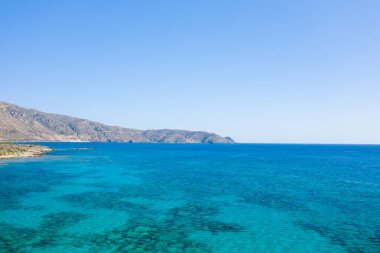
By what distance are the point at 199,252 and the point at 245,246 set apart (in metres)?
4.44

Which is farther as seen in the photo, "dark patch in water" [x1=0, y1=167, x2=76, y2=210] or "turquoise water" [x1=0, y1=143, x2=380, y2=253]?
"dark patch in water" [x1=0, y1=167, x2=76, y2=210]

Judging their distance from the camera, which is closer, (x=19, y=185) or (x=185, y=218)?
(x=185, y=218)

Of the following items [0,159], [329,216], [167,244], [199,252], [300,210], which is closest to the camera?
[199,252]

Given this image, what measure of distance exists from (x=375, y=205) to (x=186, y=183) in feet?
111

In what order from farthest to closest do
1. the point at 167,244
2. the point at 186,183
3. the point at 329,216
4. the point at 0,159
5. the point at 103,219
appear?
the point at 0,159 → the point at 186,183 → the point at 329,216 → the point at 103,219 → the point at 167,244

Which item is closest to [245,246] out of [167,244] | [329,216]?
[167,244]

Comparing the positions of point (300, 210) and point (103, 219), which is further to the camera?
point (300, 210)

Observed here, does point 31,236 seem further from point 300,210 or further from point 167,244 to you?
point 300,210

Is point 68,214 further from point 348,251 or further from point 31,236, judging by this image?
point 348,251

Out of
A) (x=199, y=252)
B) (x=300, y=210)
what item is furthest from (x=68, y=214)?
(x=300, y=210)

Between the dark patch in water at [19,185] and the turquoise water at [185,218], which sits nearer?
the turquoise water at [185,218]

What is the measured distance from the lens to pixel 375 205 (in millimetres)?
44469

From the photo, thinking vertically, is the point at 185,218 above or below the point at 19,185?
above

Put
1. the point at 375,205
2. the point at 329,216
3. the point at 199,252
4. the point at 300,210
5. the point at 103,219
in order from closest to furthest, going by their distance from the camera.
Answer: the point at 199,252 < the point at 103,219 < the point at 329,216 < the point at 300,210 < the point at 375,205
